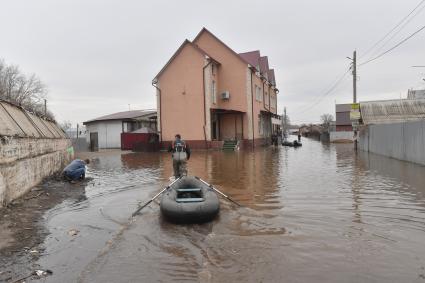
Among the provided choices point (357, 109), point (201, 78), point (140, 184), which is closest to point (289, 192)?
point (140, 184)

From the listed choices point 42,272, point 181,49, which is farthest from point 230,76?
point 42,272

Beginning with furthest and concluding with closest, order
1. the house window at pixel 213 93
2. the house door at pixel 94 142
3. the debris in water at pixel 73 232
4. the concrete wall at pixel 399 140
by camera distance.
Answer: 1. the house door at pixel 94 142
2. the house window at pixel 213 93
3. the concrete wall at pixel 399 140
4. the debris in water at pixel 73 232

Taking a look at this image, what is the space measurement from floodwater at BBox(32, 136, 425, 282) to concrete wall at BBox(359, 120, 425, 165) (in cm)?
583

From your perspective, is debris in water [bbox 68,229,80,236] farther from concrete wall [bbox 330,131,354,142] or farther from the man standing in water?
concrete wall [bbox 330,131,354,142]

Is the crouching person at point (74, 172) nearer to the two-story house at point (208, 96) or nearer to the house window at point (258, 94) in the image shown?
the two-story house at point (208, 96)

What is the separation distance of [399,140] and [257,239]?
1657 centimetres

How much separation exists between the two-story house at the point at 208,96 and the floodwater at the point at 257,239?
2061cm

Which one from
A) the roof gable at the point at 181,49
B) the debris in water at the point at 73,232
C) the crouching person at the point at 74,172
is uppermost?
the roof gable at the point at 181,49

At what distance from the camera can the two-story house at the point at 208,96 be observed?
3244 centimetres

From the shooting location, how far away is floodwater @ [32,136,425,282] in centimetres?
536

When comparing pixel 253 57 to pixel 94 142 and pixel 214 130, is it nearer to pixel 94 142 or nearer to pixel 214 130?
pixel 214 130

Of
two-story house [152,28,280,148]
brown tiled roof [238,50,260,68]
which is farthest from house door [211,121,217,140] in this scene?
brown tiled roof [238,50,260,68]

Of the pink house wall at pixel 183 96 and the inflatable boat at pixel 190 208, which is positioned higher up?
the pink house wall at pixel 183 96

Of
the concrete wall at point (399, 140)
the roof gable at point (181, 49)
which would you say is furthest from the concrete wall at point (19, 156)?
the roof gable at point (181, 49)
